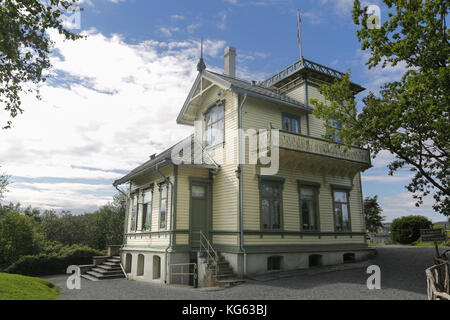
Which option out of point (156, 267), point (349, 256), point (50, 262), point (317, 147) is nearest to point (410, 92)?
point (317, 147)

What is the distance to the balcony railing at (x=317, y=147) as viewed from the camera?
13.6m

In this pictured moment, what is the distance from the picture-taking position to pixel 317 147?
14.6 meters

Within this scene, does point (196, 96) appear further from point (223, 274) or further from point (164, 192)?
point (223, 274)

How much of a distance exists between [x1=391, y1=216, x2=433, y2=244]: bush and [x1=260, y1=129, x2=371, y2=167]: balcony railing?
12.5 m

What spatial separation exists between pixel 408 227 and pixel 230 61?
2006 cm

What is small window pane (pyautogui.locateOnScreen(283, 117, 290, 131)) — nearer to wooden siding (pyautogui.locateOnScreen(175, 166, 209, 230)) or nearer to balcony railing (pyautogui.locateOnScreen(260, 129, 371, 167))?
balcony railing (pyautogui.locateOnScreen(260, 129, 371, 167))

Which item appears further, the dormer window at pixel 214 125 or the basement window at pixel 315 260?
the dormer window at pixel 214 125

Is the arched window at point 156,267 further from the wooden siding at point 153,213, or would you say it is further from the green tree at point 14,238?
the green tree at point 14,238

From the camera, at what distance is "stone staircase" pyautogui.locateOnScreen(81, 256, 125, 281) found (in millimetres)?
16780

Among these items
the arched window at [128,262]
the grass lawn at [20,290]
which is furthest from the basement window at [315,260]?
the grass lawn at [20,290]

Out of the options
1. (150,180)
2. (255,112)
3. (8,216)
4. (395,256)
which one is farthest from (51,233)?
(395,256)

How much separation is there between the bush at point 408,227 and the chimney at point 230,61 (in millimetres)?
19145

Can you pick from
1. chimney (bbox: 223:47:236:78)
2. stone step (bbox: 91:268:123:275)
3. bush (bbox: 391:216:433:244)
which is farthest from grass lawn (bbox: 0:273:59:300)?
bush (bbox: 391:216:433:244)

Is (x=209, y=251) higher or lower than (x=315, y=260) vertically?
higher
